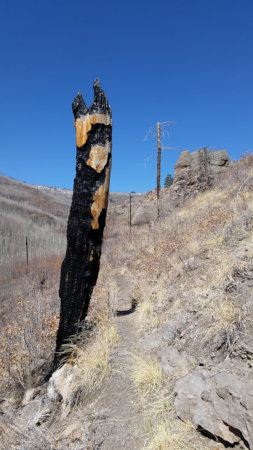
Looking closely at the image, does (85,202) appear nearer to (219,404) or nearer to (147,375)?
(147,375)

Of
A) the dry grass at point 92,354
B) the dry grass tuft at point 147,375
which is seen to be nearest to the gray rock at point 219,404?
the dry grass tuft at point 147,375

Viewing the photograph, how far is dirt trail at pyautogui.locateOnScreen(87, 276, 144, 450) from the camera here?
7.48 feet

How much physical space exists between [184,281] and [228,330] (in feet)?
6.99

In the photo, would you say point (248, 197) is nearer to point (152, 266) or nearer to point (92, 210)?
point (152, 266)

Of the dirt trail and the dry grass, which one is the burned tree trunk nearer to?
the dry grass

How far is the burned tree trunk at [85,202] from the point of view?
3.66 metres

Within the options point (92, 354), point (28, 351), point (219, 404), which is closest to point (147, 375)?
point (92, 354)

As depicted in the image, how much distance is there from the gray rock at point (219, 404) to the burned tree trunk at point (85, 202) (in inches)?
72.5

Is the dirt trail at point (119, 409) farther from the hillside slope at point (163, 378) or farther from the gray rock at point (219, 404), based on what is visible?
the gray rock at point (219, 404)

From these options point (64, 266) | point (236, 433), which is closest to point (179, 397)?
point (236, 433)

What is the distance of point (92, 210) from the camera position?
3.69 meters

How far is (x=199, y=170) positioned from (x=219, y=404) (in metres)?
15.9

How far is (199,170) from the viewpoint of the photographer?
1677 centimetres

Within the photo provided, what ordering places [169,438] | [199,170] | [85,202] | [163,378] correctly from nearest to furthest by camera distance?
[169,438] < [163,378] < [85,202] < [199,170]
